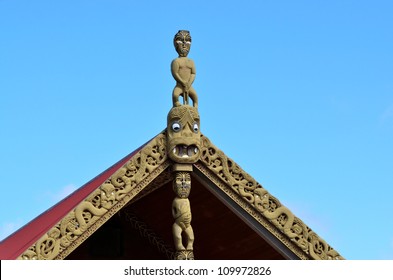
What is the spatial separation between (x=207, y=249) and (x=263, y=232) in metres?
1.96

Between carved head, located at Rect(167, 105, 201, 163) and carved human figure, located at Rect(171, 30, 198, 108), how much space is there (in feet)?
0.57

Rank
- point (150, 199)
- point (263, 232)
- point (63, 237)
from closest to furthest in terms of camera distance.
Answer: point (63, 237)
point (263, 232)
point (150, 199)

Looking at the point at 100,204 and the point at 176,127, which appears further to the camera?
the point at 176,127

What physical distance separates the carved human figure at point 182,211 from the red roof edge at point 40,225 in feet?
2.92

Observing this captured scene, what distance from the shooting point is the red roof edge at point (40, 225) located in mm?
15219

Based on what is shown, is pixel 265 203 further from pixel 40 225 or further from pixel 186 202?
pixel 40 225

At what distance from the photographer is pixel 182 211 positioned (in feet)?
49.8

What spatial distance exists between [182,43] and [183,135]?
46.6 inches

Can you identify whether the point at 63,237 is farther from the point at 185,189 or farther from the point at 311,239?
the point at 311,239

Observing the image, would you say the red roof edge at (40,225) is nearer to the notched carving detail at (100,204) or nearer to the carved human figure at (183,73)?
the notched carving detail at (100,204)

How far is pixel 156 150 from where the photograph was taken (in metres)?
15.2

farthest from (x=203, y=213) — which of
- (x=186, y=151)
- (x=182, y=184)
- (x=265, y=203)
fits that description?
(x=186, y=151)
